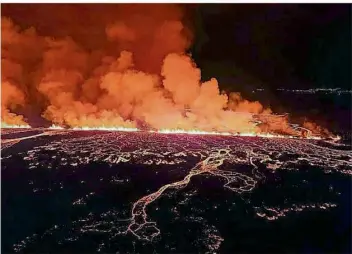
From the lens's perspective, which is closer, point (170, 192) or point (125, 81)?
point (170, 192)

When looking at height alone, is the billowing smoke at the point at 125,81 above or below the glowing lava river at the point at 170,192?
above

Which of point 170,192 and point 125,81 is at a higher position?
point 125,81

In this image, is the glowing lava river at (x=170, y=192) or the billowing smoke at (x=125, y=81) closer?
the glowing lava river at (x=170, y=192)

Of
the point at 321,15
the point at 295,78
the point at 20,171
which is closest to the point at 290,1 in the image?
the point at 321,15

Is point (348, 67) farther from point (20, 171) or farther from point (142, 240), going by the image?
point (20, 171)
